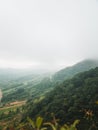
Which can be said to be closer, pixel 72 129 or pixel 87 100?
pixel 72 129

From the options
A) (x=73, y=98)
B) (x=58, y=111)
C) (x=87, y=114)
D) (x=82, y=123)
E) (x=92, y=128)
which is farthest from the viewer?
(x=73, y=98)

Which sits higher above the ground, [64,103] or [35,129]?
[35,129]

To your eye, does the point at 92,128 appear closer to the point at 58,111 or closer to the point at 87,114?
the point at 87,114

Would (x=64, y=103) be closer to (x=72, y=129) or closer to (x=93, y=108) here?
(x=93, y=108)

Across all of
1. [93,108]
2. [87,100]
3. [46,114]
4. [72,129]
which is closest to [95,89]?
[87,100]

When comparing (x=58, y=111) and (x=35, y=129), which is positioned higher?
(x=35, y=129)

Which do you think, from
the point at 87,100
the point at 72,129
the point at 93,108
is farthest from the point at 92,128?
the point at 72,129

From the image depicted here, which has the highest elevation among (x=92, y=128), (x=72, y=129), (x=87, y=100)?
(x=72, y=129)

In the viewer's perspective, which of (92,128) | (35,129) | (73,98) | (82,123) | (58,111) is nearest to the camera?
(35,129)

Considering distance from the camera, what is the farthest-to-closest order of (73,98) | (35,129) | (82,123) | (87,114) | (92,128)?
(73,98), (87,114), (82,123), (92,128), (35,129)
